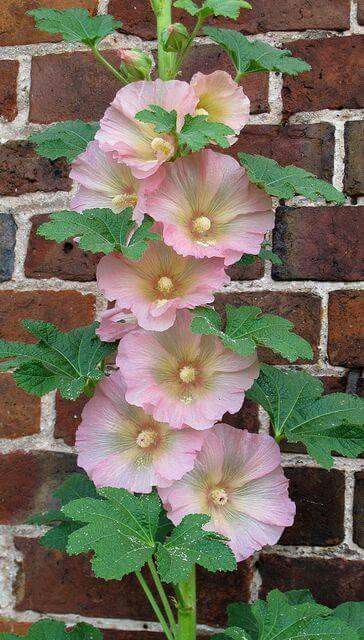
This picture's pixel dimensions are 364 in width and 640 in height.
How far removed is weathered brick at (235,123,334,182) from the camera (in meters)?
1.01

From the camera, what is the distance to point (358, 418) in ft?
2.73

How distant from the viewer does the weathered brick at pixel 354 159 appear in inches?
39.4

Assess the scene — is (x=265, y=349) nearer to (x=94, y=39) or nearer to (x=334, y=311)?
(x=334, y=311)

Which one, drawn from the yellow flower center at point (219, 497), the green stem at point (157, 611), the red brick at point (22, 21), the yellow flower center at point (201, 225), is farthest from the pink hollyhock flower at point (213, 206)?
the red brick at point (22, 21)

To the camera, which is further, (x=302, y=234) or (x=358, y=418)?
(x=302, y=234)

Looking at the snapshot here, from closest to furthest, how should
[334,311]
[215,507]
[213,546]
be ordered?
[213,546] < [215,507] < [334,311]

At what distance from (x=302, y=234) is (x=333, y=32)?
0.82 feet

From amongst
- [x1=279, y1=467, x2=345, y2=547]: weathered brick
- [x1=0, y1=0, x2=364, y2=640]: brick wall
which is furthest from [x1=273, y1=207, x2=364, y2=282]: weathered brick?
[x1=279, y1=467, x2=345, y2=547]: weathered brick

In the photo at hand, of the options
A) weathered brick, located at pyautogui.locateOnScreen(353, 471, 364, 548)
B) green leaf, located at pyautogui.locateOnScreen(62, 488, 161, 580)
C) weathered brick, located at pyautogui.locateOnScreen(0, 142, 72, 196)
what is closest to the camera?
green leaf, located at pyautogui.locateOnScreen(62, 488, 161, 580)

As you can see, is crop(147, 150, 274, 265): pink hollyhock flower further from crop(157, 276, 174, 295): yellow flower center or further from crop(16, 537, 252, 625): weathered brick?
crop(16, 537, 252, 625): weathered brick

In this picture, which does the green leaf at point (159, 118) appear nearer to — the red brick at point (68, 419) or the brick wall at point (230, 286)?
the brick wall at point (230, 286)

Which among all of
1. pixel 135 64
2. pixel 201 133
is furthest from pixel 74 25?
pixel 201 133

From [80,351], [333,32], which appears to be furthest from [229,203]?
[333,32]

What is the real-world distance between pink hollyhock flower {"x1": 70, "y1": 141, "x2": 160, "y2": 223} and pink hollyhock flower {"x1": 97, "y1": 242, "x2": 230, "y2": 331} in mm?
68
